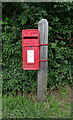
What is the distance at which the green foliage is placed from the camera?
4.13 meters

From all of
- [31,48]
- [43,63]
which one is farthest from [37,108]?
[31,48]

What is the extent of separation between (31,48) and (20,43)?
3.46 feet

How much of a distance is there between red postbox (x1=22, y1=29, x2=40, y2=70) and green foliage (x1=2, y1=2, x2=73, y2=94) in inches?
32.2

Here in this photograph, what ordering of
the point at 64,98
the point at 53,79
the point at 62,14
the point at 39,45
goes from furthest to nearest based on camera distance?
1. the point at 62,14
2. the point at 53,79
3. the point at 64,98
4. the point at 39,45

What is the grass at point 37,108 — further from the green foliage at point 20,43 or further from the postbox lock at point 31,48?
the postbox lock at point 31,48

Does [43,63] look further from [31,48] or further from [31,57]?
[31,48]

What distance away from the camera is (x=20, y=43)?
4285 mm

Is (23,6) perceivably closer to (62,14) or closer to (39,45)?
(62,14)

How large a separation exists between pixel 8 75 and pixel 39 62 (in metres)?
1.14

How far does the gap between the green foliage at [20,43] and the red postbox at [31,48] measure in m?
0.82

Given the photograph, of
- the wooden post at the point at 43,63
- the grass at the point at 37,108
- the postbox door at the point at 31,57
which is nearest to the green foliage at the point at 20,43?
the wooden post at the point at 43,63

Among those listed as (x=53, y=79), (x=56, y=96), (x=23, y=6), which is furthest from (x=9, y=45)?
(x=56, y=96)

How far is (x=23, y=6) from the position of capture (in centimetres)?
428

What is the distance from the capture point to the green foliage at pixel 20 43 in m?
4.13
